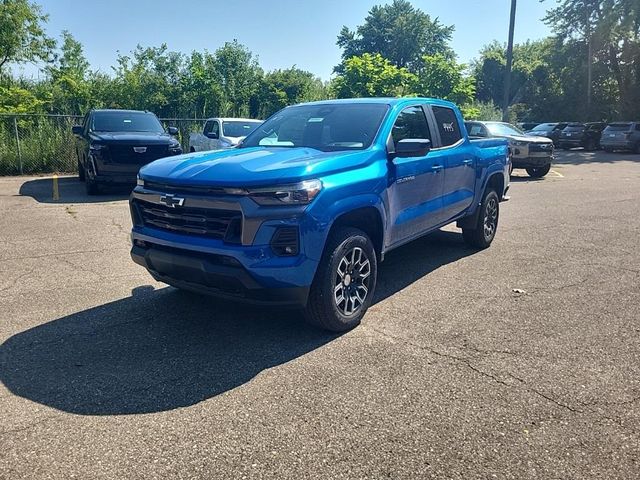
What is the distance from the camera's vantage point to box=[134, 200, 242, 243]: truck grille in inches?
150

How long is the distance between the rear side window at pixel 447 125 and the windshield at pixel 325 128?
3.66 feet

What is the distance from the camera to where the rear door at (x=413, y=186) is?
4.90 meters

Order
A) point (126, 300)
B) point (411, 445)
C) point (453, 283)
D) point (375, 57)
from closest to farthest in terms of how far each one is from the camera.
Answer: point (411, 445), point (126, 300), point (453, 283), point (375, 57)

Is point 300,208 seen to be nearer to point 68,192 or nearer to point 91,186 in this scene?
point 91,186

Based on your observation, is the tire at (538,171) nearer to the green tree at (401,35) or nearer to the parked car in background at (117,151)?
the parked car in background at (117,151)

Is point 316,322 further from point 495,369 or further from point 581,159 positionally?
point 581,159

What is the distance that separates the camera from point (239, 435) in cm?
292

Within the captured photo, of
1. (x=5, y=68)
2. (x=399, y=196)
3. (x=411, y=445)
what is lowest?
(x=411, y=445)

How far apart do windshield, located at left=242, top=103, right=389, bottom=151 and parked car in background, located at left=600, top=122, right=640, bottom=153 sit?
28.4m

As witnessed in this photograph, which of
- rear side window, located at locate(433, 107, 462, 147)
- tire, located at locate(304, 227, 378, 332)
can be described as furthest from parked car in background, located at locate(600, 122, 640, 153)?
tire, located at locate(304, 227, 378, 332)

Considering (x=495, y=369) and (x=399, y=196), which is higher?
(x=399, y=196)

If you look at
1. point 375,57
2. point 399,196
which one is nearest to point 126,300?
point 399,196

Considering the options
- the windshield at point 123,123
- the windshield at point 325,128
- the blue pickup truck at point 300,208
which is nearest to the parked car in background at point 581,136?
the windshield at point 123,123

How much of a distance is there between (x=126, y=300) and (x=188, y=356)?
1.51 meters
